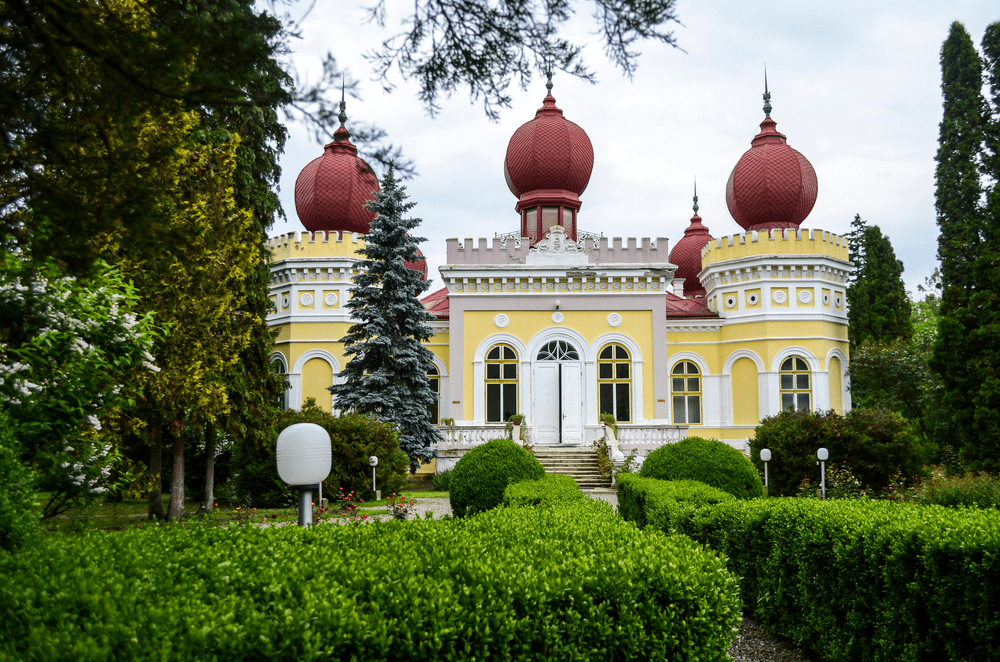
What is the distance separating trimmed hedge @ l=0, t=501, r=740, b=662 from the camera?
2.81m

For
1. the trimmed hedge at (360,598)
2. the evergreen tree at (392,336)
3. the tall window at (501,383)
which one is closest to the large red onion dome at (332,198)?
the evergreen tree at (392,336)

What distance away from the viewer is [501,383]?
22.9 meters

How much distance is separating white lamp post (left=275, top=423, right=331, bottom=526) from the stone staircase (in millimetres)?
14238

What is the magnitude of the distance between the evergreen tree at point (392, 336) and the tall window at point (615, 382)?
556cm

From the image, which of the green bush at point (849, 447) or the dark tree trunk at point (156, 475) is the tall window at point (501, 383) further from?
the dark tree trunk at point (156, 475)

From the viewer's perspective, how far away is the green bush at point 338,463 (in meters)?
15.7

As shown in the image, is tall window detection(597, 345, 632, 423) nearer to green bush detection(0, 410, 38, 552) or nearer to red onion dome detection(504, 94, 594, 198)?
red onion dome detection(504, 94, 594, 198)

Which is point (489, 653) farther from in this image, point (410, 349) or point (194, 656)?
point (410, 349)

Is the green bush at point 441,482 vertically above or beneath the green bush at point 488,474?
beneath

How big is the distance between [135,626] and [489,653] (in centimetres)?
149

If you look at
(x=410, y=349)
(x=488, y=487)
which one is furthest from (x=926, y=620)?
(x=410, y=349)

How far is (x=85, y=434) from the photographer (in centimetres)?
799

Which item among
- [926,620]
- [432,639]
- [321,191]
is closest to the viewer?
[432,639]

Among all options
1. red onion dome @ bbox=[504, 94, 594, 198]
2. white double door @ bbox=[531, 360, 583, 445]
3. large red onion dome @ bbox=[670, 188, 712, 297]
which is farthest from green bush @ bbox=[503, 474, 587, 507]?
large red onion dome @ bbox=[670, 188, 712, 297]
